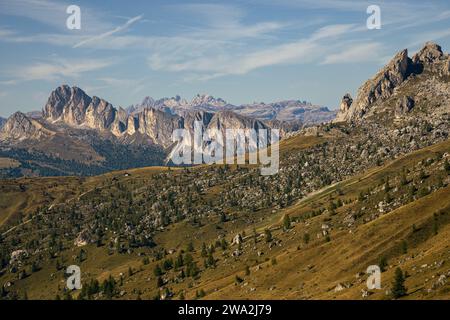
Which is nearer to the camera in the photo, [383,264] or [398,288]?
[398,288]

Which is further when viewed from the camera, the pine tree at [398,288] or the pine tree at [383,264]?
the pine tree at [383,264]

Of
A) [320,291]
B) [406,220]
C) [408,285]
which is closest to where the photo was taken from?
[408,285]

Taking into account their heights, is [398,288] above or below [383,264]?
above

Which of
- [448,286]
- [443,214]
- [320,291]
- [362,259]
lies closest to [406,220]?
[443,214]

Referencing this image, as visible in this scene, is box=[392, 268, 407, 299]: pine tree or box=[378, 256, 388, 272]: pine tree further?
box=[378, 256, 388, 272]: pine tree

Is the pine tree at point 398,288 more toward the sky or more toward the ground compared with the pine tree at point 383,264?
more toward the sky

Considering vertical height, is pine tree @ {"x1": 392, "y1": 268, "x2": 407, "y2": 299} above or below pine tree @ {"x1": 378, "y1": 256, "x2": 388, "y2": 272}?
above

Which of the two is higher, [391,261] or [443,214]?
[443,214]
